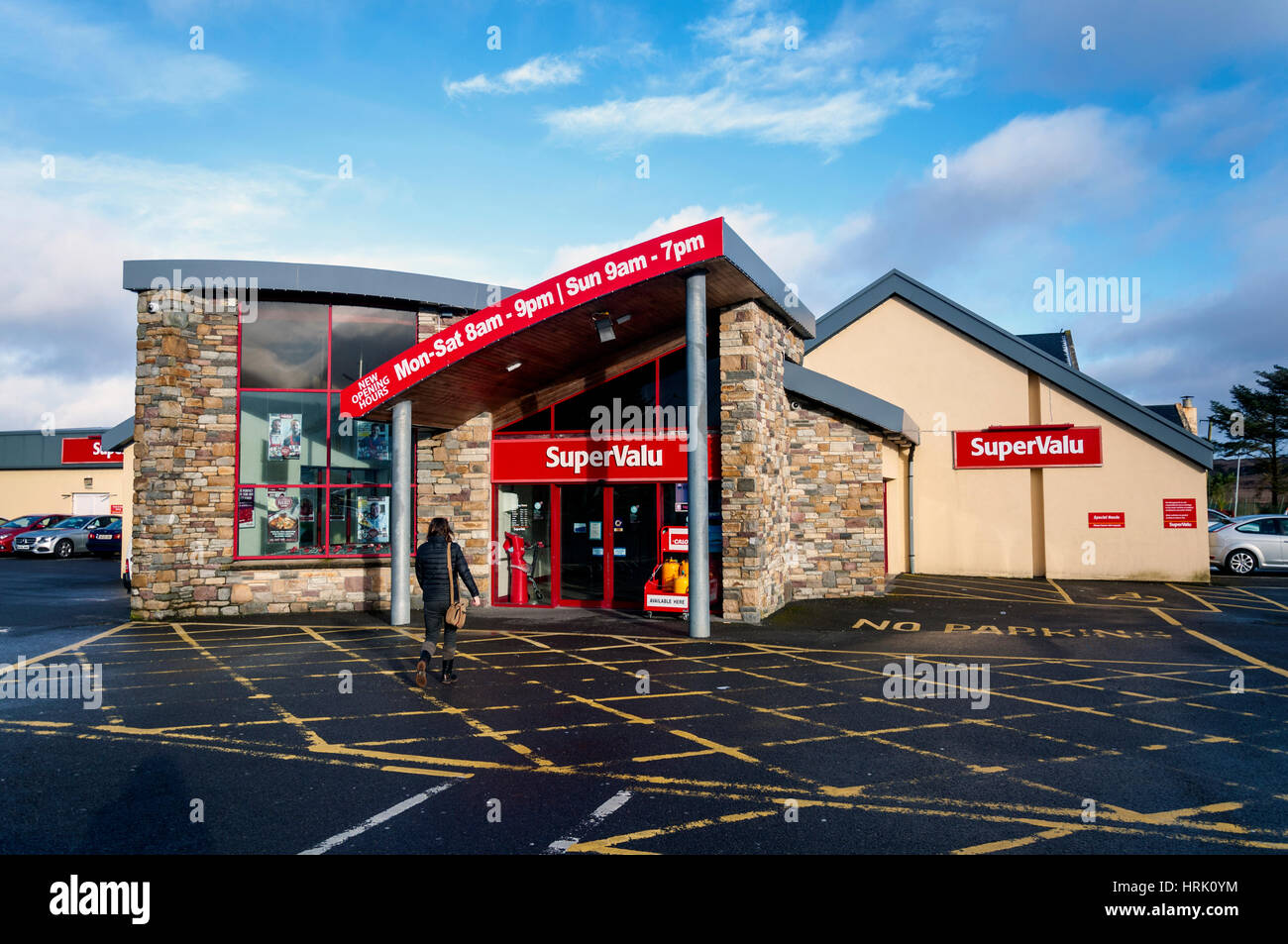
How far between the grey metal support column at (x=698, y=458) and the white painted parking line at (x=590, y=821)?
6.20 meters

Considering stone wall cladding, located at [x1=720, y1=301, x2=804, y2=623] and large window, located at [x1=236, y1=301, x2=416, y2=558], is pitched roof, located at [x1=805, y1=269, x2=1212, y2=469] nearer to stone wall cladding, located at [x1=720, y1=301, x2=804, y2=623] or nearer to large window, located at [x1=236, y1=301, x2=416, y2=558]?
stone wall cladding, located at [x1=720, y1=301, x2=804, y2=623]

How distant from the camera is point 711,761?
6312 mm

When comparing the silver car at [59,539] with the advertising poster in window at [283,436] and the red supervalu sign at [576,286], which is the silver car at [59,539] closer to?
the advertising poster in window at [283,436]

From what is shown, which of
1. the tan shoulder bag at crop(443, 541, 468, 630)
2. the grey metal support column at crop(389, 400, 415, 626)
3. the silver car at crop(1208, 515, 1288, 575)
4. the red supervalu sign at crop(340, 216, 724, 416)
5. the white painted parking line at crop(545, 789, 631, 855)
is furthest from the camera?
the silver car at crop(1208, 515, 1288, 575)

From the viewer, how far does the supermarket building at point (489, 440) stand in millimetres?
12938

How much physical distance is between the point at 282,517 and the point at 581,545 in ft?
18.5

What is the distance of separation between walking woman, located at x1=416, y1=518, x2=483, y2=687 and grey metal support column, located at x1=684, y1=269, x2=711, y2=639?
3779 millimetres

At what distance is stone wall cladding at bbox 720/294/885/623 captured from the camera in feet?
42.7

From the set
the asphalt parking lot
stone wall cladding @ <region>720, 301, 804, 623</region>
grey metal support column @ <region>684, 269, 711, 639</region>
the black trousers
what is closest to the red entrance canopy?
grey metal support column @ <region>684, 269, 711, 639</region>

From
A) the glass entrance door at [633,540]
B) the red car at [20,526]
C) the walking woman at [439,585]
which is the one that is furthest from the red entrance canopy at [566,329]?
the red car at [20,526]
